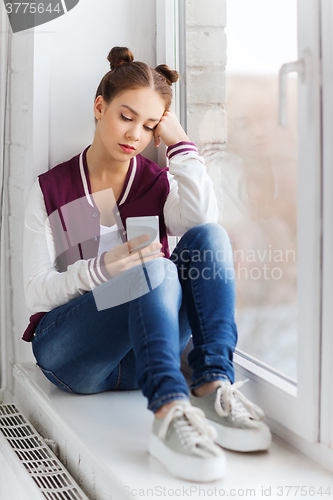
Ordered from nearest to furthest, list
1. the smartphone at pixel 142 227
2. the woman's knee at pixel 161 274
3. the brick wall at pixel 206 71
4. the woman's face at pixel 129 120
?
the woman's knee at pixel 161 274, the smartphone at pixel 142 227, the woman's face at pixel 129 120, the brick wall at pixel 206 71

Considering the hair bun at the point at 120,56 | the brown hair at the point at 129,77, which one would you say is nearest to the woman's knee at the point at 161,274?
the brown hair at the point at 129,77

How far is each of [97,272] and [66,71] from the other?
64 cm

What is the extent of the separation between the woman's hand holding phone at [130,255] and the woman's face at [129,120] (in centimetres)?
28

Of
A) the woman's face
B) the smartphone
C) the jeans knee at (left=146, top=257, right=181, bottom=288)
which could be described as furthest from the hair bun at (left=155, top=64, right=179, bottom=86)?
the jeans knee at (left=146, top=257, right=181, bottom=288)

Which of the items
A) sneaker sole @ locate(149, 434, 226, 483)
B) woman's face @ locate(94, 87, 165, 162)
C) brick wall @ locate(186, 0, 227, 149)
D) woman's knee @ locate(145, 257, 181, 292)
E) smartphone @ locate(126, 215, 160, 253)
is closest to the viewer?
sneaker sole @ locate(149, 434, 226, 483)

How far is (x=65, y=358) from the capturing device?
3.51 feet

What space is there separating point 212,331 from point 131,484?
304 millimetres

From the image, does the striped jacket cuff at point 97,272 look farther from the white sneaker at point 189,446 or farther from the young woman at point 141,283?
the white sneaker at point 189,446

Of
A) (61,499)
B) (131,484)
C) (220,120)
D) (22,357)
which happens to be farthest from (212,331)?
(22,357)

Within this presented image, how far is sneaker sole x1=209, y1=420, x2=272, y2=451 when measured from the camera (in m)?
0.87

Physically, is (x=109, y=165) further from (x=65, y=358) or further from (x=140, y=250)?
(x=65, y=358)

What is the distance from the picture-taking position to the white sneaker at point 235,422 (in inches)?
34.1

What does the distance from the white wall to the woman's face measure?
0.20 m

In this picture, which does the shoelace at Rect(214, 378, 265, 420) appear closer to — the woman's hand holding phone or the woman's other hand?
the woman's hand holding phone
